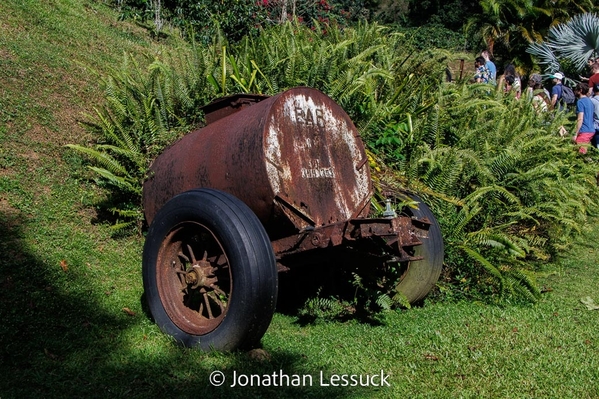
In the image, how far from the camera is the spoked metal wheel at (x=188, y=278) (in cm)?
465

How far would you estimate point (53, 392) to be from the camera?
12.7 ft

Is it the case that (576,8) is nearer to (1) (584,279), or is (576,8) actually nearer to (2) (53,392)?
(1) (584,279)

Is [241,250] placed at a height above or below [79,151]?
below

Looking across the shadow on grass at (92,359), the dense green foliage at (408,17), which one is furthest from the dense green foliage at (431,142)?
the shadow on grass at (92,359)

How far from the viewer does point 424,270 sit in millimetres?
5844

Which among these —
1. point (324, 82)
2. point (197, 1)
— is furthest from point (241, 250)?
point (197, 1)

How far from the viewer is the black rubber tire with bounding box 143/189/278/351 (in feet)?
13.8

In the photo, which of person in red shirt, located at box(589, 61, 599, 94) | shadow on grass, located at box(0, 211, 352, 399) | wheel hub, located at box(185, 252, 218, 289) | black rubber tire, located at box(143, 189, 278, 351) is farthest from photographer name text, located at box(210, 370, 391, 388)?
person in red shirt, located at box(589, 61, 599, 94)

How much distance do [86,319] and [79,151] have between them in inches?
112

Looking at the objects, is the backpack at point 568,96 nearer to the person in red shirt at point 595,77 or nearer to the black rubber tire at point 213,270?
the person in red shirt at point 595,77

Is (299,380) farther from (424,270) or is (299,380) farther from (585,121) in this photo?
(585,121)

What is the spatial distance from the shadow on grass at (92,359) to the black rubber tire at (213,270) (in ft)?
0.54

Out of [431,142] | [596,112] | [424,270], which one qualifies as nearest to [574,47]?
[596,112]

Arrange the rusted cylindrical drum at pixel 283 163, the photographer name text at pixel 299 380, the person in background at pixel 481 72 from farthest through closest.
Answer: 1. the person in background at pixel 481 72
2. the rusted cylindrical drum at pixel 283 163
3. the photographer name text at pixel 299 380
